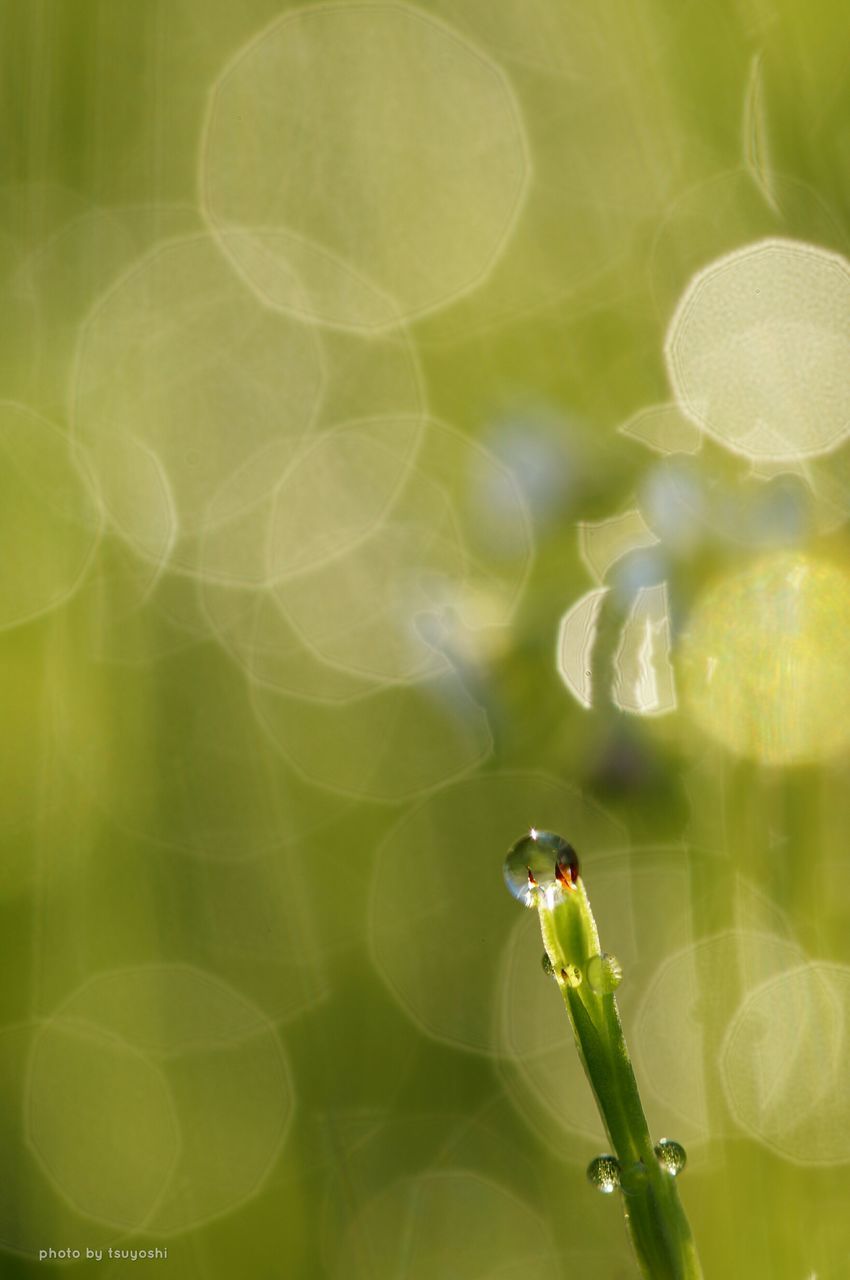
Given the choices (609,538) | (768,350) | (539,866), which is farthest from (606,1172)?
(768,350)

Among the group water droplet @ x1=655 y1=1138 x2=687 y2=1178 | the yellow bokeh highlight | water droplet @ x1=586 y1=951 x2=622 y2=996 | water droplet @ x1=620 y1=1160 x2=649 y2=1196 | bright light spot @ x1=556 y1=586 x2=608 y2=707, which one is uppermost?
bright light spot @ x1=556 y1=586 x2=608 y2=707

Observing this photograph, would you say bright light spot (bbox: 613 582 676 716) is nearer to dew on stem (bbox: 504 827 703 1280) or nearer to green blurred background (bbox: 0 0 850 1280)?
green blurred background (bbox: 0 0 850 1280)

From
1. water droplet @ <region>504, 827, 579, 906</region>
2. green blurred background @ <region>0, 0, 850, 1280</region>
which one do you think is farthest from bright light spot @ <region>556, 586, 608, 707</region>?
water droplet @ <region>504, 827, 579, 906</region>

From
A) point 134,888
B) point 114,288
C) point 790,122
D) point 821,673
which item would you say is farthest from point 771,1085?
point 114,288

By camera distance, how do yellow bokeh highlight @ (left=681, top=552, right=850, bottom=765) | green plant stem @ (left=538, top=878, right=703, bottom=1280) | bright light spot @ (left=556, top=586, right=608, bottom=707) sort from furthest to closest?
1. bright light spot @ (left=556, top=586, right=608, bottom=707)
2. yellow bokeh highlight @ (left=681, top=552, right=850, bottom=765)
3. green plant stem @ (left=538, top=878, right=703, bottom=1280)

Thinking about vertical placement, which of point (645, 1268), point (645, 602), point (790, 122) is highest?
point (790, 122)

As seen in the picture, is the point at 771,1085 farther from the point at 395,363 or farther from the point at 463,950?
the point at 395,363

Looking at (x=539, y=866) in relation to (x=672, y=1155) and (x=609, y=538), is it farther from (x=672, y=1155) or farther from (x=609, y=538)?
(x=609, y=538)
